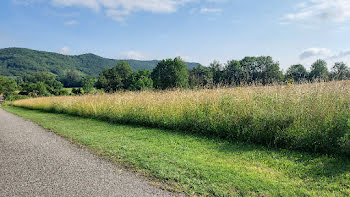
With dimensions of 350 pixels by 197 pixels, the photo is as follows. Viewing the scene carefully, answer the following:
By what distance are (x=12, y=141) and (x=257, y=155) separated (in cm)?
749

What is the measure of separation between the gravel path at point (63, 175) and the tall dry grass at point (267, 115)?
134 inches

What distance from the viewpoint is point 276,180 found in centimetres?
349

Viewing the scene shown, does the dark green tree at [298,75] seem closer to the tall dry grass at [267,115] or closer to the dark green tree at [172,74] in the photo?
the tall dry grass at [267,115]

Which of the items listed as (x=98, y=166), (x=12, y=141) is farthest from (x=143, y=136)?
(x=12, y=141)

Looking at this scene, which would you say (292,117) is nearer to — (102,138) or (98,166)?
(98,166)

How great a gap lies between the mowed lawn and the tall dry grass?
0.43 m

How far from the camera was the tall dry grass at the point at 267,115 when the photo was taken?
483 cm

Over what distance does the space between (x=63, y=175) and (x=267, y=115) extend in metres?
5.12

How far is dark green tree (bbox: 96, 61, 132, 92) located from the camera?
74.1 m

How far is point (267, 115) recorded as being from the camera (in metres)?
5.74

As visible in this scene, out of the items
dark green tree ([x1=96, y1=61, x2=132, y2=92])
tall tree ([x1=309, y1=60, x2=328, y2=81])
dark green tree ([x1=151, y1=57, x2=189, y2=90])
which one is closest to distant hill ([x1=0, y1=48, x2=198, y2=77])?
dark green tree ([x1=96, y1=61, x2=132, y2=92])

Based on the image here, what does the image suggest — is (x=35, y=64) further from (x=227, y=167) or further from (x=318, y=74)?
(x=227, y=167)

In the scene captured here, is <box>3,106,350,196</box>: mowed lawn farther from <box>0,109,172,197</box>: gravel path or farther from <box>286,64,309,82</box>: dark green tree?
<box>286,64,309,82</box>: dark green tree

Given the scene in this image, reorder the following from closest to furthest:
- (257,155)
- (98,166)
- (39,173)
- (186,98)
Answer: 1. (39,173)
2. (98,166)
3. (257,155)
4. (186,98)
